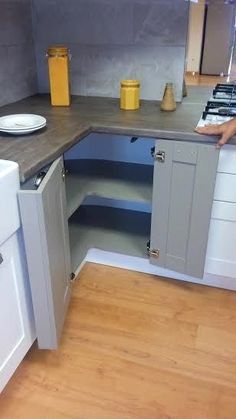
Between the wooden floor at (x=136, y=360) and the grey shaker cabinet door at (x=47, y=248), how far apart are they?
0.23m

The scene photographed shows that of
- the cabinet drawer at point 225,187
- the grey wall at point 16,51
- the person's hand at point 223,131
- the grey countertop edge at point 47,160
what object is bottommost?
the cabinet drawer at point 225,187

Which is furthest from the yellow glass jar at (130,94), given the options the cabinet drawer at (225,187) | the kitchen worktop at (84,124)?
the cabinet drawer at (225,187)

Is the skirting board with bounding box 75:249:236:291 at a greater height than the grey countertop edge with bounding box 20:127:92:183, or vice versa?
the grey countertop edge with bounding box 20:127:92:183

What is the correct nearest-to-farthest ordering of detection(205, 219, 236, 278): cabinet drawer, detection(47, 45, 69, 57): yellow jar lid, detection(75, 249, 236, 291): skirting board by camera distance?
detection(205, 219, 236, 278): cabinet drawer, detection(47, 45, 69, 57): yellow jar lid, detection(75, 249, 236, 291): skirting board

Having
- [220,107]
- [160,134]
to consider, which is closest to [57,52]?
[160,134]

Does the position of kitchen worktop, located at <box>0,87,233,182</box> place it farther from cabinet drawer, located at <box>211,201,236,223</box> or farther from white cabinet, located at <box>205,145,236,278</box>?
cabinet drawer, located at <box>211,201,236,223</box>

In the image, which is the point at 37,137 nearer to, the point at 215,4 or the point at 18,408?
the point at 18,408

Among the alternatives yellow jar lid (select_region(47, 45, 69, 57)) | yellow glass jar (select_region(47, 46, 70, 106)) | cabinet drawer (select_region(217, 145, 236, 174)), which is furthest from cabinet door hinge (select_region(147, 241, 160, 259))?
yellow jar lid (select_region(47, 45, 69, 57))

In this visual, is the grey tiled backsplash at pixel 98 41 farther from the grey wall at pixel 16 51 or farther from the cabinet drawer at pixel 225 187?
the cabinet drawer at pixel 225 187

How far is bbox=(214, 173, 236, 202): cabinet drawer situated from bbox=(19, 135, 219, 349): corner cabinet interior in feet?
0.17

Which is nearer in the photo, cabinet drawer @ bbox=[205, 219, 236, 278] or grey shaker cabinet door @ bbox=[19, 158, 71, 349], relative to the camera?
grey shaker cabinet door @ bbox=[19, 158, 71, 349]

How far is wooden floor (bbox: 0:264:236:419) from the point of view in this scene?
1.24 metres

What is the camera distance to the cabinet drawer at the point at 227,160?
4.55 ft

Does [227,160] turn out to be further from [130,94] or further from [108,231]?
[108,231]
